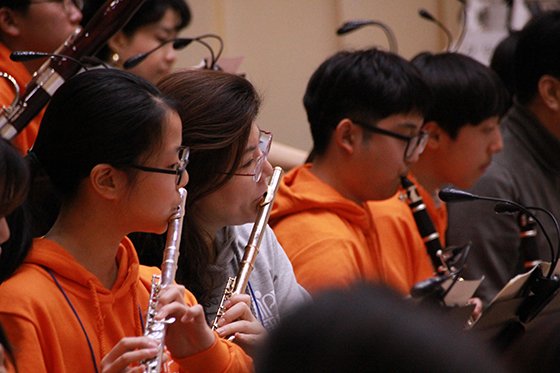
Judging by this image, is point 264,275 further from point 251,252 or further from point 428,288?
point 428,288

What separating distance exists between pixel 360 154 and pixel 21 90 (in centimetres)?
84

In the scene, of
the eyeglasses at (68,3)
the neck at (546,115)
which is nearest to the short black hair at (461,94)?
the neck at (546,115)

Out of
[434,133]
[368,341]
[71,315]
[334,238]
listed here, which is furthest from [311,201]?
[368,341]

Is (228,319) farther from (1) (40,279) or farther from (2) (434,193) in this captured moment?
(2) (434,193)

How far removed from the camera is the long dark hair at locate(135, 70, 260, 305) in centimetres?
221

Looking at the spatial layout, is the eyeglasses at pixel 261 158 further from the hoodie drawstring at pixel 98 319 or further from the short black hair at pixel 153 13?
the short black hair at pixel 153 13

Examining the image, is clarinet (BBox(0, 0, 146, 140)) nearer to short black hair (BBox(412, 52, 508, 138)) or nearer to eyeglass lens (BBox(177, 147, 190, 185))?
eyeglass lens (BBox(177, 147, 190, 185))

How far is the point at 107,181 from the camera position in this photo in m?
1.91

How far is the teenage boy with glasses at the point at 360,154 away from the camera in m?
2.78

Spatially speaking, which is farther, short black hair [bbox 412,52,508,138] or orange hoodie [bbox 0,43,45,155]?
short black hair [bbox 412,52,508,138]

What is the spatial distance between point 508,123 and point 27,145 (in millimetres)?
1582

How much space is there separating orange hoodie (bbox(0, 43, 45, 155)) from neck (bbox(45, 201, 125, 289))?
662mm

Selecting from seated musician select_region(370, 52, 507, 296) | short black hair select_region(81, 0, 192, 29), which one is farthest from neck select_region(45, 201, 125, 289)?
short black hair select_region(81, 0, 192, 29)

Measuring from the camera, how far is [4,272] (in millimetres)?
1816
